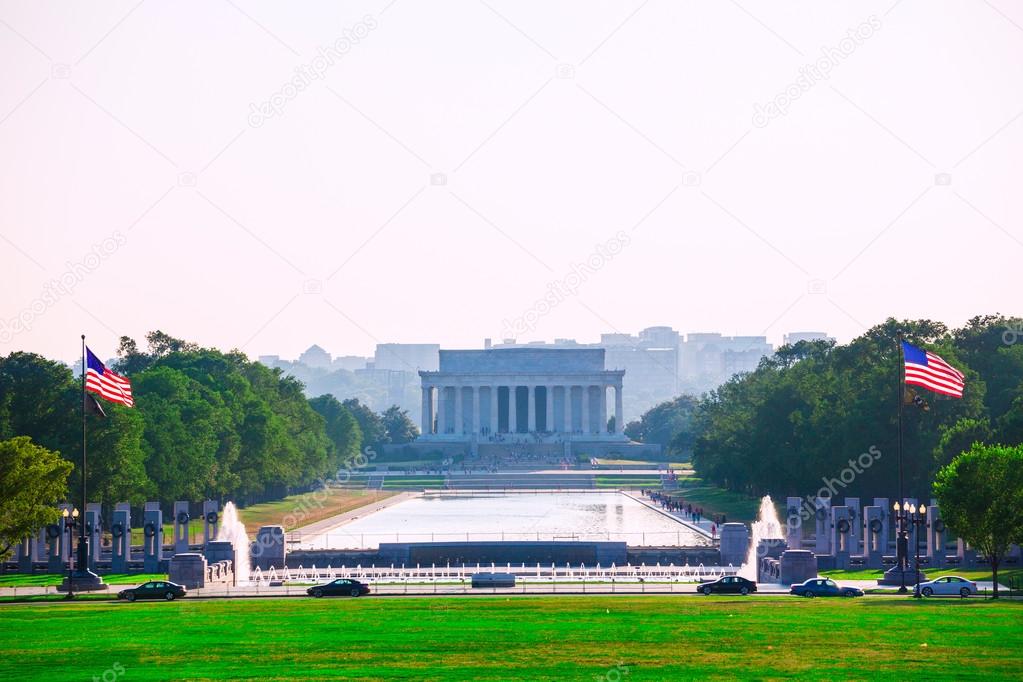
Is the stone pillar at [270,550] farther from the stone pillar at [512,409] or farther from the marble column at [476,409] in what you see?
the marble column at [476,409]

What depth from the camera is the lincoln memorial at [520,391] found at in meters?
179

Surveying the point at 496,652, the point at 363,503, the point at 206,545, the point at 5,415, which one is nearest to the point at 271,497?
the point at 363,503

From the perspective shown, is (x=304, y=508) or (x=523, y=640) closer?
(x=523, y=640)

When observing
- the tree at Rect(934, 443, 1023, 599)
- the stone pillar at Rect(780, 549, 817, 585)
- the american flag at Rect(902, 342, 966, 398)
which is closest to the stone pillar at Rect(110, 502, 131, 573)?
Result: the stone pillar at Rect(780, 549, 817, 585)

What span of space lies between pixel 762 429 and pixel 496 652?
210 ft

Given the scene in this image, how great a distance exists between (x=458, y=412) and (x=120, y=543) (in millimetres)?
123829

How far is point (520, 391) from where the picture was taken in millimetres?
182250

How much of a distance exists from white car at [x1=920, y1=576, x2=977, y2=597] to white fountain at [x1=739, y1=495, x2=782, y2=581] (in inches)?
313

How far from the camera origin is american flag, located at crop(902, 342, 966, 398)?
47.2m

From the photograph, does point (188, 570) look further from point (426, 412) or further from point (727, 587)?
point (426, 412)

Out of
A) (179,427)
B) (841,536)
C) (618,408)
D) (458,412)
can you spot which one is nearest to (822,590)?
(841,536)

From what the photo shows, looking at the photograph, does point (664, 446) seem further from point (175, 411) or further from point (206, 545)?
point (206, 545)

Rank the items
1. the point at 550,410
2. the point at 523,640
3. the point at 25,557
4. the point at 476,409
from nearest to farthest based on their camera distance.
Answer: the point at 523,640
the point at 25,557
the point at 550,410
the point at 476,409

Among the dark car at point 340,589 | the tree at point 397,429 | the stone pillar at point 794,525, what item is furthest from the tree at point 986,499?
the tree at point 397,429
